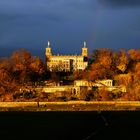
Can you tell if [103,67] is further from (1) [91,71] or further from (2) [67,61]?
(2) [67,61]

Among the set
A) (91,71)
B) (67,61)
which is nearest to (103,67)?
(91,71)

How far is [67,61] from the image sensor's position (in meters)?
151

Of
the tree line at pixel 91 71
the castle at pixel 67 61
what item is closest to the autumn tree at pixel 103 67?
the tree line at pixel 91 71

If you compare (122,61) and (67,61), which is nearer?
(122,61)

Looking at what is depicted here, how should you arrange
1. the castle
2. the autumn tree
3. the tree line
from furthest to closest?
the castle < the autumn tree < the tree line

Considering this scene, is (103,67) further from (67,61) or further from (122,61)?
(67,61)

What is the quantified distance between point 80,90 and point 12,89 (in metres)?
12.0

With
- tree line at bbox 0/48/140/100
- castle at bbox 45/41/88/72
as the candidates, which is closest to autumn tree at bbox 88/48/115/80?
tree line at bbox 0/48/140/100

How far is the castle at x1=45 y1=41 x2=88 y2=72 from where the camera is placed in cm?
14373

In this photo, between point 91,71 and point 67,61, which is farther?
point 67,61

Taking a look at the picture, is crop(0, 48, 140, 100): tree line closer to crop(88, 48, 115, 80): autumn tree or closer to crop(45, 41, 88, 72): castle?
crop(88, 48, 115, 80): autumn tree

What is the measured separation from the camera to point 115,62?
114562mm
